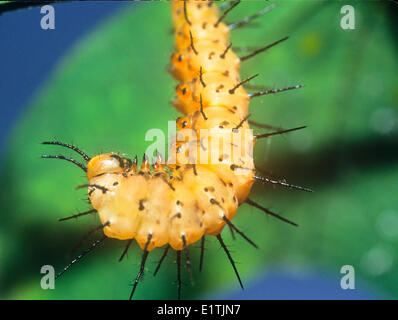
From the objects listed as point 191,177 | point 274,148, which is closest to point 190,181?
point 191,177

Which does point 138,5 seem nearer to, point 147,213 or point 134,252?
point 134,252

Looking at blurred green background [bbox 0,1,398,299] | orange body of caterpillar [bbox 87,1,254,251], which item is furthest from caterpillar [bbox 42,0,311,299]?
blurred green background [bbox 0,1,398,299]

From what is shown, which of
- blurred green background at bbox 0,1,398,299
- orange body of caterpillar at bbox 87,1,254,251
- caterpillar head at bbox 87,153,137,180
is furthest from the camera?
blurred green background at bbox 0,1,398,299

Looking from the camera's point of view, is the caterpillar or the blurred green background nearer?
the caterpillar

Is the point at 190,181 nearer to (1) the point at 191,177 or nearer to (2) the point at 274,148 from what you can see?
(1) the point at 191,177

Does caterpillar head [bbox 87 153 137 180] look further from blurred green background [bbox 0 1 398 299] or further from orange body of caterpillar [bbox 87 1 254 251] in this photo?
blurred green background [bbox 0 1 398 299]

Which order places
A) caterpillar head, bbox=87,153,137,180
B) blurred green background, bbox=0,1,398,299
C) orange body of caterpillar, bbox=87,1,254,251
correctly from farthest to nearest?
blurred green background, bbox=0,1,398,299 < caterpillar head, bbox=87,153,137,180 < orange body of caterpillar, bbox=87,1,254,251
